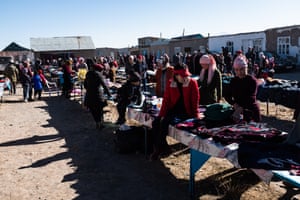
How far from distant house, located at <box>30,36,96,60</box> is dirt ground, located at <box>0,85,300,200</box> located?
34440mm

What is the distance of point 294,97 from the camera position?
26.2 feet

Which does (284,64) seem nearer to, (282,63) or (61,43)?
(282,63)

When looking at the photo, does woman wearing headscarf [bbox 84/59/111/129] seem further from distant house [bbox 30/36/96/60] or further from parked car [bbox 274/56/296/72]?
distant house [bbox 30/36/96/60]

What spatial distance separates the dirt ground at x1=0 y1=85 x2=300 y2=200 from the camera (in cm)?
430

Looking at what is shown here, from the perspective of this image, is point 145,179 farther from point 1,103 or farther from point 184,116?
point 1,103

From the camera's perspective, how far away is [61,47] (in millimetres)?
41188

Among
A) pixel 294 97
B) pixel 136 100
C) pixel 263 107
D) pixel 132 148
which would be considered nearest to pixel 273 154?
pixel 132 148

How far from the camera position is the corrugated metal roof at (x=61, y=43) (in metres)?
41.0

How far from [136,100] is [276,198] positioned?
409 centimetres

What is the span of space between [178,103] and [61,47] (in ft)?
126

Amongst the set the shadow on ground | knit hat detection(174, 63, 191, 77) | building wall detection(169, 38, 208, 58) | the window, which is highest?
building wall detection(169, 38, 208, 58)

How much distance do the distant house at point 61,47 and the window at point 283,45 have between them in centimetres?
2287

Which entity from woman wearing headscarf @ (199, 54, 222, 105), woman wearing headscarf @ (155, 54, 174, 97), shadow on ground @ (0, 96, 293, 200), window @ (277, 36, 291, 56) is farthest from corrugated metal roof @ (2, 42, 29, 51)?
woman wearing headscarf @ (199, 54, 222, 105)

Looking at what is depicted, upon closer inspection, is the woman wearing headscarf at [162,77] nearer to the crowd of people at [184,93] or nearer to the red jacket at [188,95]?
the crowd of people at [184,93]
